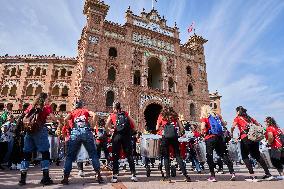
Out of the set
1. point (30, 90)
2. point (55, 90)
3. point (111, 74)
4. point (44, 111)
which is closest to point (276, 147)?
point (44, 111)

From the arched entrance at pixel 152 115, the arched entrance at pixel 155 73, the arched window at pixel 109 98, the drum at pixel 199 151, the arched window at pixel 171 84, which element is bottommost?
the drum at pixel 199 151

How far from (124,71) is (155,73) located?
17.6 feet

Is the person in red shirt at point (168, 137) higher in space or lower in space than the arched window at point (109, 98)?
lower

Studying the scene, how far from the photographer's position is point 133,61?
24.9m

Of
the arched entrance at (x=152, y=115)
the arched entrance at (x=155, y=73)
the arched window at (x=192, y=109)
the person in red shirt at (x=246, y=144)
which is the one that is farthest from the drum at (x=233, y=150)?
the arched entrance at (x=155, y=73)

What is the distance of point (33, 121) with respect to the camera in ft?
16.0

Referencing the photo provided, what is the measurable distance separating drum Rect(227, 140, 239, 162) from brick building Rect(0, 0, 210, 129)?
11.6 meters

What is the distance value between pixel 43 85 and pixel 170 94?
16.2m

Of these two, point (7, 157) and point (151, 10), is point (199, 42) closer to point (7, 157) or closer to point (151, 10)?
point (151, 10)

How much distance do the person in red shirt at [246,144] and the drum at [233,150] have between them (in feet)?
17.2

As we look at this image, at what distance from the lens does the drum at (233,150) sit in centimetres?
1108

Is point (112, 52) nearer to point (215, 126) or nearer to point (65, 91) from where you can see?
point (65, 91)

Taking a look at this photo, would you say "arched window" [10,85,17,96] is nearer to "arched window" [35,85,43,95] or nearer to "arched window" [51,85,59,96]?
"arched window" [35,85,43,95]

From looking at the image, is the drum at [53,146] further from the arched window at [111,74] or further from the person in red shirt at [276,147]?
the arched window at [111,74]
